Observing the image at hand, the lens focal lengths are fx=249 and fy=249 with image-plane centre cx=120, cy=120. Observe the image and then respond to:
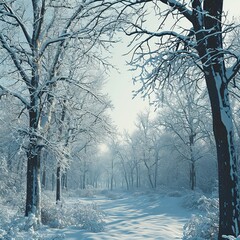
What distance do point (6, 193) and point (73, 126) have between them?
7.15 m

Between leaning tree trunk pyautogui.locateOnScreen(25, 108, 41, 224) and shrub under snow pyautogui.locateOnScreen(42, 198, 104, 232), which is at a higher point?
leaning tree trunk pyautogui.locateOnScreen(25, 108, 41, 224)

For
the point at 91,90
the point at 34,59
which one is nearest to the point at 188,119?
the point at 91,90

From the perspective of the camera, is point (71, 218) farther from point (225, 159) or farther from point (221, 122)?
point (221, 122)

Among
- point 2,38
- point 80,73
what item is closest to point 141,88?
point 2,38

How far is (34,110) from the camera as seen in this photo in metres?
8.69

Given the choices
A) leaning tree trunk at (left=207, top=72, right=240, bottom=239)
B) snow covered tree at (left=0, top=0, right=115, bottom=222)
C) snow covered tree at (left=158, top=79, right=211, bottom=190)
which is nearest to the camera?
leaning tree trunk at (left=207, top=72, right=240, bottom=239)

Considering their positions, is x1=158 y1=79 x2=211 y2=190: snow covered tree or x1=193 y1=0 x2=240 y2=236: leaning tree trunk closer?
x1=193 y1=0 x2=240 y2=236: leaning tree trunk

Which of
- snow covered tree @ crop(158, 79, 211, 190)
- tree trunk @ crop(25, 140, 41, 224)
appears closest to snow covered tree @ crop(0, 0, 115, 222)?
tree trunk @ crop(25, 140, 41, 224)

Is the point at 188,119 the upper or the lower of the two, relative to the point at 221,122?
upper

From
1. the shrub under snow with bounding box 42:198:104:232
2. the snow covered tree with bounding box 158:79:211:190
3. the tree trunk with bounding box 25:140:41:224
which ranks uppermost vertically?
the snow covered tree with bounding box 158:79:211:190

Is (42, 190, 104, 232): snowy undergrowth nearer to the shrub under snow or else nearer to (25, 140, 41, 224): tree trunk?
the shrub under snow

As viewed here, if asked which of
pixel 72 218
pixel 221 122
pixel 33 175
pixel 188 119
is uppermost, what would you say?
pixel 188 119

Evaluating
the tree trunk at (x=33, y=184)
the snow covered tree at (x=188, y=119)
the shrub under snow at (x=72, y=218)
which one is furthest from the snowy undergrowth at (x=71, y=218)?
the snow covered tree at (x=188, y=119)

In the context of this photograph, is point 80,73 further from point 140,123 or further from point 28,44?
point 140,123
